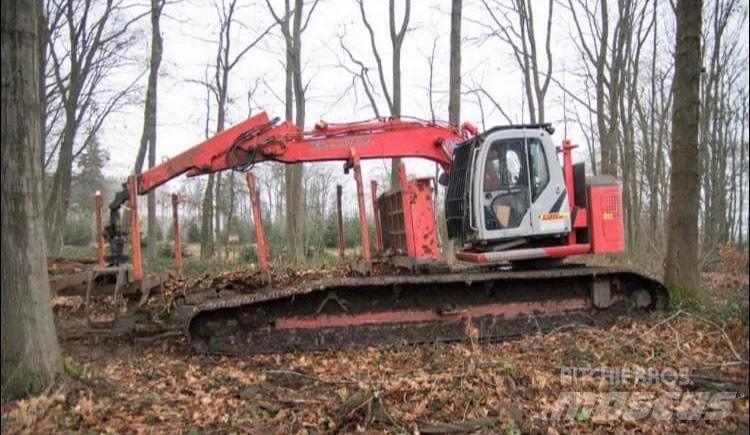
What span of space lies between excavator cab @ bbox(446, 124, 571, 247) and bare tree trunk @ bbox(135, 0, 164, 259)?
42.7ft

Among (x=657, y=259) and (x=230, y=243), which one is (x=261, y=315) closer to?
(x=657, y=259)

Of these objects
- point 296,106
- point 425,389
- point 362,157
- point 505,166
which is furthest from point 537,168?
point 296,106

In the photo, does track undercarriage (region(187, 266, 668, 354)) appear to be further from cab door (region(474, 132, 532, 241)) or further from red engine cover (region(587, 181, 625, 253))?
cab door (region(474, 132, 532, 241))

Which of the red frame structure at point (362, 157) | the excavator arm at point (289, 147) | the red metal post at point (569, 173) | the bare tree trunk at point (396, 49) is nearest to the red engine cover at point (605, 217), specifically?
the red frame structure at point (362, 157)

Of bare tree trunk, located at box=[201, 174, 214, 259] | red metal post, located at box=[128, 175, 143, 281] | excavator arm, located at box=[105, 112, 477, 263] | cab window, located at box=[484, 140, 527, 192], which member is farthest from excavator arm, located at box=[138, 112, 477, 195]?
bare tree trunk, located at box=[201, 174, 214, 259]

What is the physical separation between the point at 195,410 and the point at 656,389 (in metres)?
3.85

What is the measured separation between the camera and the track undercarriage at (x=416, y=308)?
6441 mm

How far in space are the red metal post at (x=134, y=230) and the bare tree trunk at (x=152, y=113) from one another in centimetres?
1092

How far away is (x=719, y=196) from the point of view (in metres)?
17.5

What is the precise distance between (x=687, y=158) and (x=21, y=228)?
7482 millimetres

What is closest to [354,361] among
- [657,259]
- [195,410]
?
[195,410]

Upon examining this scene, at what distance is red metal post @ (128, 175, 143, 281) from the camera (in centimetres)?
695

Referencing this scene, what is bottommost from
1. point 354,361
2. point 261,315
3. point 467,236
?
point 354,361

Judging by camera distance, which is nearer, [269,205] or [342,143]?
[342,143]
